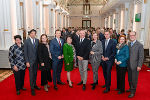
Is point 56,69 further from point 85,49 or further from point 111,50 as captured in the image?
point 111,50

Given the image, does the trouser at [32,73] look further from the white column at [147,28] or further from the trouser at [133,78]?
the white column at [147,28]

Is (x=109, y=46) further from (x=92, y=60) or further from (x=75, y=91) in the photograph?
(x=75, y=91)

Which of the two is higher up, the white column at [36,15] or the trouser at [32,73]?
the white column at [36,15]

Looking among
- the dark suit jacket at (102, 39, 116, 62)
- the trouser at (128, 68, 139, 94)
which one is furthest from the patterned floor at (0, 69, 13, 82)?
the trouser at (128, 68, 139, 94)

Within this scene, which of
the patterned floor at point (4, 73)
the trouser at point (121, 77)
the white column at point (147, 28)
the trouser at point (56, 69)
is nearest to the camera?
the trouser at point (121, 77)

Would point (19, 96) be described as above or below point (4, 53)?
below

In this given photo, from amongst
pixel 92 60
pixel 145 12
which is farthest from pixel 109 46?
pixel 145 12

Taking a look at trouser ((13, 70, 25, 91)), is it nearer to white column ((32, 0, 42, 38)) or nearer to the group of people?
the group of people

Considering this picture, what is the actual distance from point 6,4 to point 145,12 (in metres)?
7.16

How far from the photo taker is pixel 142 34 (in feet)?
28.3

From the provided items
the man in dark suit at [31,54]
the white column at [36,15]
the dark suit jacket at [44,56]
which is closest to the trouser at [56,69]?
the dark suit jacket at [44,56]

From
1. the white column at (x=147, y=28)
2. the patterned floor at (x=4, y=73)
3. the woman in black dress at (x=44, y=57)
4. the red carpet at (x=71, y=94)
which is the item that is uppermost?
the white column at (x=147, y=28)

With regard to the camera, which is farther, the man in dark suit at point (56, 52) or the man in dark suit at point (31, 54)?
the man in dark suit at point (56, 52)

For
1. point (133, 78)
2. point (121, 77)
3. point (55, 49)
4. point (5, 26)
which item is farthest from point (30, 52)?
point (5, 26)
